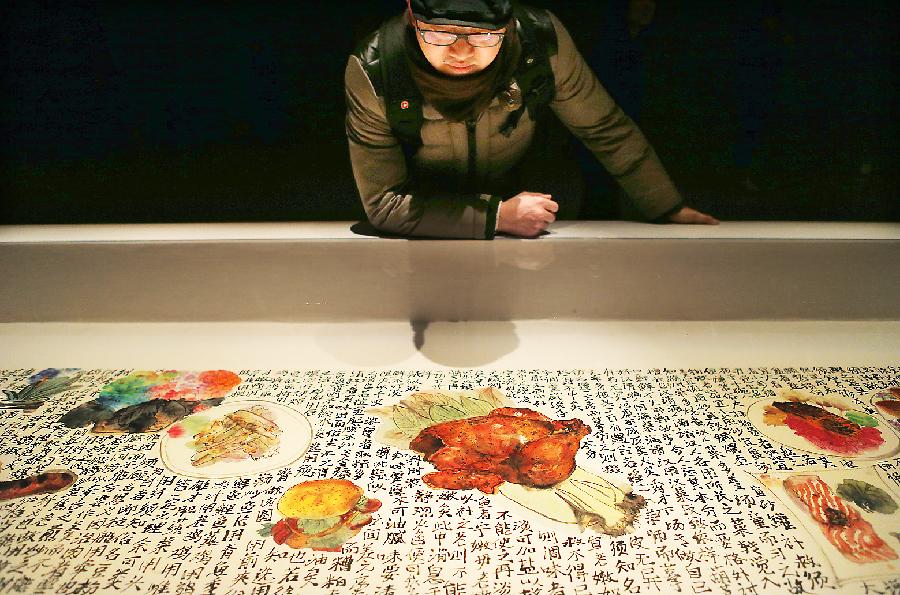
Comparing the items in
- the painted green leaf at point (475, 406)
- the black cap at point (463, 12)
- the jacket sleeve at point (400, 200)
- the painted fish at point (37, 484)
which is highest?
the black cap at point (463, 12)

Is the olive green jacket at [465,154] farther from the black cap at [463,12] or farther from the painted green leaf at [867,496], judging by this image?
the painted green leaf at [867,496]

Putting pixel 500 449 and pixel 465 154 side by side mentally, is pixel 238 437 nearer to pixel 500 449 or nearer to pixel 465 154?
pixel 500 449

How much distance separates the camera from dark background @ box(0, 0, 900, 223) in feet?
4.87

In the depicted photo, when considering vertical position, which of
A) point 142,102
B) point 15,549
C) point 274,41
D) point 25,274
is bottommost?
point 15,549

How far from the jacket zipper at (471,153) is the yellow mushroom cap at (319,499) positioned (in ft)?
2.32

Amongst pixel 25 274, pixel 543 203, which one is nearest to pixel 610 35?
pixel 543 203

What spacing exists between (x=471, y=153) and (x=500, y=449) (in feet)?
2.04

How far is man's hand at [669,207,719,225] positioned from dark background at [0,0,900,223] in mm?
Result: 121

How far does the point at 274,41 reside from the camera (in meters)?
1.49

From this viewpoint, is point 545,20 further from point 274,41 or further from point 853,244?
point 853,244

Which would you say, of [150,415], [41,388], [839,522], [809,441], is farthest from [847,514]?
[41,388]

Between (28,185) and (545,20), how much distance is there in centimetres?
122

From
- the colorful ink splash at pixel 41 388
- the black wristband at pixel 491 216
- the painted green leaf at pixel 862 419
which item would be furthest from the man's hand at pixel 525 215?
the colorful ink splash at pixel 41 388

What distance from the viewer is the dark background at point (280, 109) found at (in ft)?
4.87
